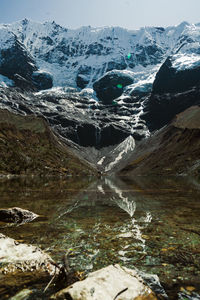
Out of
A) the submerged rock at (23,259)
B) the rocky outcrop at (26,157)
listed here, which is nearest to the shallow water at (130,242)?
the submerged rock at (23,259)

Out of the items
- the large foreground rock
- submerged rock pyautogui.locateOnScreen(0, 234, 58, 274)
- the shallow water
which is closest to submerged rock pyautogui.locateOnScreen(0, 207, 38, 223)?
the shallow water

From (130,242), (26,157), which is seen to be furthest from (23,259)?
(26,157)

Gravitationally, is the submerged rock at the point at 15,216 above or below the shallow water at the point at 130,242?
above

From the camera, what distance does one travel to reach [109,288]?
19.8 ft

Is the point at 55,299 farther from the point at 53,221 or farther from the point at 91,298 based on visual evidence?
the point at 53,221

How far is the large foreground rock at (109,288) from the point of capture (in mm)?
5750

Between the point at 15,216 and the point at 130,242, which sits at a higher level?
the point at 15,216

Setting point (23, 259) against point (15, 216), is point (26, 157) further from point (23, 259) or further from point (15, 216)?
point (23, 259)

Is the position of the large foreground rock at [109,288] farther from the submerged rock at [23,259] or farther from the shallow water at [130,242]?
the submerged rock at [23,259]

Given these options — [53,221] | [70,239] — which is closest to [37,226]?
[53,221]

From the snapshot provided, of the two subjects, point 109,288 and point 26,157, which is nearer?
point 109,288

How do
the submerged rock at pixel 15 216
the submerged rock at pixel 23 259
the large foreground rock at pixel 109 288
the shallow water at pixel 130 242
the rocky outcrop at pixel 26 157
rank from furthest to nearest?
1. the rocky outcrop at pixel 26 157
2. the submerged rock at pixel 15 216
3. the shallow water at pixel 130 242
4. the submerged rock at pixel 23 259
5. the large foreground rock at pixel 109 288

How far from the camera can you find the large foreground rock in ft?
18.9

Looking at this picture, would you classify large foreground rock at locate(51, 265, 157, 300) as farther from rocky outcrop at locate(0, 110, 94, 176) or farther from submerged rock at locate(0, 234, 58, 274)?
rocky outcrop at locate(0, 110, 94, 176)
